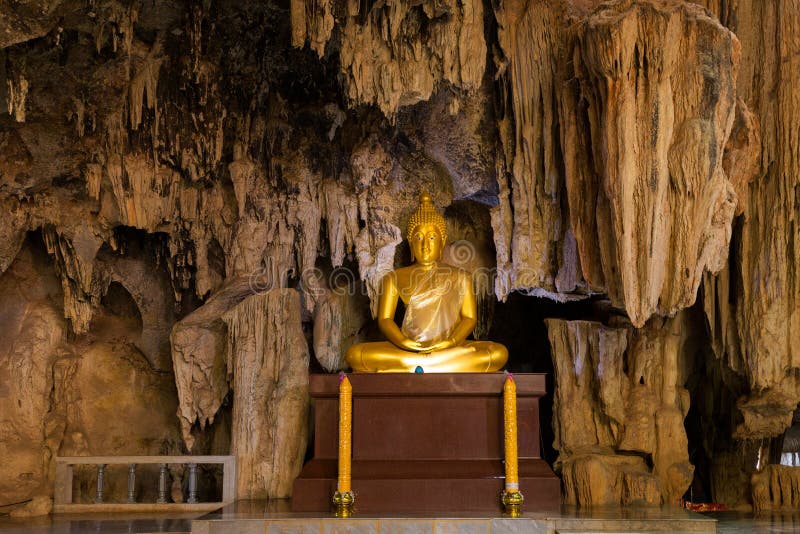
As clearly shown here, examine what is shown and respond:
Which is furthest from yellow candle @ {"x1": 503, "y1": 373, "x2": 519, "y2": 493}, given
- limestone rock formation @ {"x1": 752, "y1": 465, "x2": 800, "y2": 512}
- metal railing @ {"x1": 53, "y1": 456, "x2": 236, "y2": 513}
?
limestone rock formation @ {"x1": 752, "y1": 465, "x2": 800, "y2": 512}

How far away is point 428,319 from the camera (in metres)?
9.16

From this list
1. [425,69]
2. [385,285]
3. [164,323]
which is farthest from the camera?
[164,323]

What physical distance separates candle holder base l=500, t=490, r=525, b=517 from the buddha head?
3192 millimetres

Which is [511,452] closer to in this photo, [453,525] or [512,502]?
[512,502]

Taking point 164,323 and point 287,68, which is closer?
point 287,68

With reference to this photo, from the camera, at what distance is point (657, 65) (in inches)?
278

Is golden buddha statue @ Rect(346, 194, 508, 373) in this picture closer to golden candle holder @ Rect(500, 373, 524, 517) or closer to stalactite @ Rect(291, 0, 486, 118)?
golden candle holder @ Rect(500, 373, 524, 517)

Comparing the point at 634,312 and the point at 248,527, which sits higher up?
the point at 634,312

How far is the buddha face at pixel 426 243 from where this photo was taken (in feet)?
30.8

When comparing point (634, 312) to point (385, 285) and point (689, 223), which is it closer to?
point (689, 223)

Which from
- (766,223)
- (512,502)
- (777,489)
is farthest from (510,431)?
(766,223)

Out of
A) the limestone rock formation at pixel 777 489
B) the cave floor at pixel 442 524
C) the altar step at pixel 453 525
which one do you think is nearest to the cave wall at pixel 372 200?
the limestone rock formation at pixel 777 489

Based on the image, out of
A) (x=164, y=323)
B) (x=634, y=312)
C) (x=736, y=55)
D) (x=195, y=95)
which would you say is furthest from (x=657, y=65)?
(x=164, y=323)

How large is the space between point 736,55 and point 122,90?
613cm
